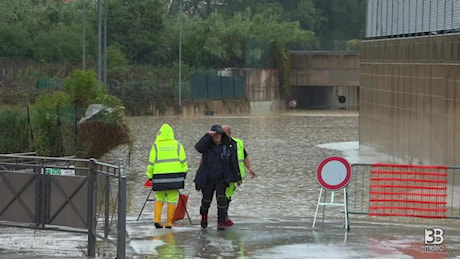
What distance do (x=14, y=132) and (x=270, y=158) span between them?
371 inches

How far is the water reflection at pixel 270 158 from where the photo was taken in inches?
951

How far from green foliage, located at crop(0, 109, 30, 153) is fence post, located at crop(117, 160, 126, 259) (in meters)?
18.6

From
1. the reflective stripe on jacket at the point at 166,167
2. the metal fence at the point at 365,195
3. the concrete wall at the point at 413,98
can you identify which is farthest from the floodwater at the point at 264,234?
the concrete wall at the point at 413,98

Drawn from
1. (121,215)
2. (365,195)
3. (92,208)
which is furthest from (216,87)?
(121,215)

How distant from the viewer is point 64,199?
1524 cm

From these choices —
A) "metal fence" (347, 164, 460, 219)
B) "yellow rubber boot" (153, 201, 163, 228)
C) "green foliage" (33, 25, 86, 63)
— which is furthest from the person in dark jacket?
"green foliage" (33, 25, 86, 63)

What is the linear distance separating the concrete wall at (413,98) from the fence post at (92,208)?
15.5 meters

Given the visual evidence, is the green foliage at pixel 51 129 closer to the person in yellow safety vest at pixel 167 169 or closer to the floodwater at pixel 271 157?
the floodwater at pixel 271 157

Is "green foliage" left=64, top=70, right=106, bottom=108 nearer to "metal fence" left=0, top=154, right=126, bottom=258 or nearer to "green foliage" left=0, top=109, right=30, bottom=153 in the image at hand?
"green foliage" left=0, top=109, right=30, bottom=153

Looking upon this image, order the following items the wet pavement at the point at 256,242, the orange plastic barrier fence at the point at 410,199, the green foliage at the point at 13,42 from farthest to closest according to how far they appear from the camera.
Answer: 1. the green foliage at the point at 13,42
2. the orange plastic barrier fence at the point at 410,199
3. the wet pavement at the point at 256,242

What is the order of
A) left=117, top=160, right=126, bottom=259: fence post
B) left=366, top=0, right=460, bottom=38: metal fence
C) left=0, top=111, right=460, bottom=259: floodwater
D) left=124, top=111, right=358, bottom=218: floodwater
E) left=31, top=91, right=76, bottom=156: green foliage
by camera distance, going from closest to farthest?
left=117, top=160, right=126, bottom=259: fence post
left=0, top=111, right=460, bottom=259: floodwater
left=124, top=111, right=358, bottom=218: floodwater
left=31, top=91, right=76, bottom=156: green foliage
left=366, top=0, right=460, bottom=38: metal fence

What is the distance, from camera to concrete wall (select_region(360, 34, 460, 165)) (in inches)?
1193

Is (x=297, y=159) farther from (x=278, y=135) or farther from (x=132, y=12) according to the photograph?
(x=132, y=12)

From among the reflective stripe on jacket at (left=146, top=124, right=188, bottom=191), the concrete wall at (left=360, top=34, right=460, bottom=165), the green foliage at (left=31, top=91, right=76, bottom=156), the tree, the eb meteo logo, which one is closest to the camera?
the eb meteo logo
